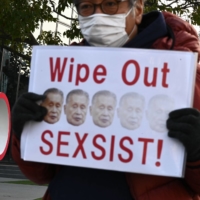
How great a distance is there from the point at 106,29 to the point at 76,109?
36 centimetres

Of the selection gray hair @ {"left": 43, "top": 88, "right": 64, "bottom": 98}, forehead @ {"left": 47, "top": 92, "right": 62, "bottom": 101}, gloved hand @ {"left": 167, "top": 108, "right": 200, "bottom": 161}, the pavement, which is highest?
gray hair @ {"left": 43, "top": 88, "right": 64, "bottom": 98}

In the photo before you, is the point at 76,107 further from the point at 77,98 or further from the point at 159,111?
the point at 159,111

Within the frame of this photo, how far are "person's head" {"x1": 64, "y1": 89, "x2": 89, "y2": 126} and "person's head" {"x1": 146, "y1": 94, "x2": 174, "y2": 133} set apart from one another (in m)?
0.26

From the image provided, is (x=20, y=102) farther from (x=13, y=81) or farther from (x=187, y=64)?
A: (x=13, y=81)

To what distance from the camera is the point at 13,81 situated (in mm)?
25500

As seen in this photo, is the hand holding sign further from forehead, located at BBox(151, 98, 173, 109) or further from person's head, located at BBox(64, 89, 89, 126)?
forehead, located at BBox(151, 98, 173, 109)

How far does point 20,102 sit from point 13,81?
22.9 meters

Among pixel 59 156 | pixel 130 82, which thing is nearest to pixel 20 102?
pixel 59 156

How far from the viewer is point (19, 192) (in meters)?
13.8

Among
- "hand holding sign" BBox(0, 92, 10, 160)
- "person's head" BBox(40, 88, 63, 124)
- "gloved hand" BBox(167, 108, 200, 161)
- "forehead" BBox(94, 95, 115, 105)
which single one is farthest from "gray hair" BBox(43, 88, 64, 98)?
"hand holding sign" BBox(0, 92, 10, 160)

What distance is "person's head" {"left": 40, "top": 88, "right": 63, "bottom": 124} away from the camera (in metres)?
2.76

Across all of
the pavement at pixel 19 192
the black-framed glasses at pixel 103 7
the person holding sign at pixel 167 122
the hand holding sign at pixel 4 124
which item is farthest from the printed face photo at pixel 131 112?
the pavement at pixel 19 192

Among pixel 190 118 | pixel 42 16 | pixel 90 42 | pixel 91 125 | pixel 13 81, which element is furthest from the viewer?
pixel 13 81

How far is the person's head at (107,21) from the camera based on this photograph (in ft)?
9.31
